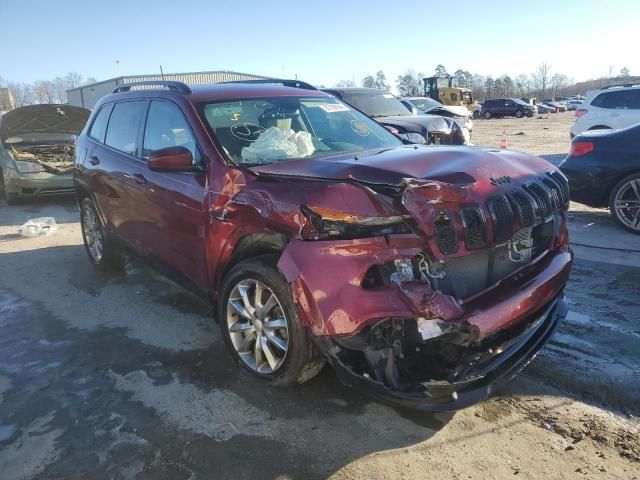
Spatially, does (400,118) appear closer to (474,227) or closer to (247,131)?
(247,131)

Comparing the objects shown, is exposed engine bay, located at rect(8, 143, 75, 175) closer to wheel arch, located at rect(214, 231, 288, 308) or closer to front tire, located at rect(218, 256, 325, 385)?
wheel arch, located at rect(214, 231, 288, 308)

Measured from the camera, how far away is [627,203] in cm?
641

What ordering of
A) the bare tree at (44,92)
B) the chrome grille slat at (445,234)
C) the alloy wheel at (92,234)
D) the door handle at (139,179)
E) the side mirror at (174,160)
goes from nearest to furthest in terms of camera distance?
the chrome grille slat at (445,234) < the side mirror at (174,160) < the door handle at (139,179) < the alloy wheel at (92,234) < the bare tree at (44,92)

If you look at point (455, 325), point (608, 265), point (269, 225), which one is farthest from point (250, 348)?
point (608, 265)

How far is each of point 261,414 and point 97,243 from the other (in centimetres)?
365

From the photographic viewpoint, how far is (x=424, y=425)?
2.86m

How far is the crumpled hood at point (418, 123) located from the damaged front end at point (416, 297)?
7.77m

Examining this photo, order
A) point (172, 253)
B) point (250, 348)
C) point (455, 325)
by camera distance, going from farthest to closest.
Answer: point (172, 253) < point (250, 348) < point (455, 325)

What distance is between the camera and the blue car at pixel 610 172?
6359mm

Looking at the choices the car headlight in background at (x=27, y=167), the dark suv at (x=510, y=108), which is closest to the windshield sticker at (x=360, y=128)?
the car headlight in background at (x=27, y=167)

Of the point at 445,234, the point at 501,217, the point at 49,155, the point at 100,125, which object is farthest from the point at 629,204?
the point at 49,155

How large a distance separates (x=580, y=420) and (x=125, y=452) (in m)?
2.46

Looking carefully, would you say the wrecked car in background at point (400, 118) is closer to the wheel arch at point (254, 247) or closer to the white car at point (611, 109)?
the white car at point (611, 109)

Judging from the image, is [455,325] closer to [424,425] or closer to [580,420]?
[424,425]
